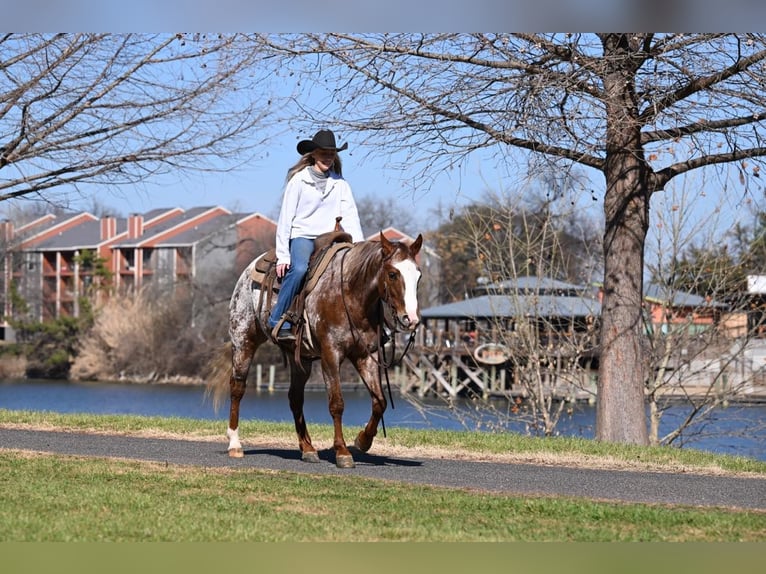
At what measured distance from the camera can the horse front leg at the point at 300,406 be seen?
11988 mm

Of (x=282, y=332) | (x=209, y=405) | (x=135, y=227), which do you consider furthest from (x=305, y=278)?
(x=135, y=227)

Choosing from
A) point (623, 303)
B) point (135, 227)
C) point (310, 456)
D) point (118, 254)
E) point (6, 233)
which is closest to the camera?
point (310, 456)

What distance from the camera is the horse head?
34.0ft

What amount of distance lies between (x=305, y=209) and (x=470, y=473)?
2956 millimetres

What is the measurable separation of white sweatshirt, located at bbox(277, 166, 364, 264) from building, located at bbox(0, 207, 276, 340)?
215 ft

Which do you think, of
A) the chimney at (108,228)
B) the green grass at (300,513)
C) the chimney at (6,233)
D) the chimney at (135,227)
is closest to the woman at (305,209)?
the green grass at (300,513)

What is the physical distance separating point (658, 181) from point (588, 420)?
20475 mm

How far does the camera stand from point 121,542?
7387 millimetres

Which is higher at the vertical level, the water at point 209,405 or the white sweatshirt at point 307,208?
the white sweatshirt at point 307,208

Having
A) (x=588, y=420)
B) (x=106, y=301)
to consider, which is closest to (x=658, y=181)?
(x=588, y=420)

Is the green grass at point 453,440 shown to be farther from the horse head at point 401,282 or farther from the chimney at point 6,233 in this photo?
the chimney at point 6,233

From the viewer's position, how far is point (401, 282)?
1044 centimetres

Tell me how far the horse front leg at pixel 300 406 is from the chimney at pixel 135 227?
89.6 meters

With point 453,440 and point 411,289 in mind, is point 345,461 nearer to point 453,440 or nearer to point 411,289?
point 411,289
